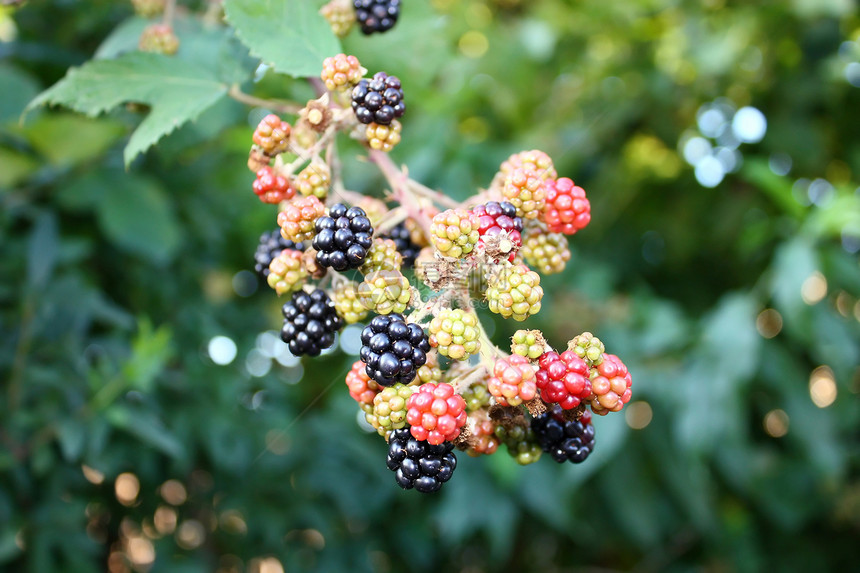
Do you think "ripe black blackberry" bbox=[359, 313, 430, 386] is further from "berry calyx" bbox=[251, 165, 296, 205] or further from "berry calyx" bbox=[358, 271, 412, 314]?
"berry calyx" bbox=[251, 165, 296, 205]

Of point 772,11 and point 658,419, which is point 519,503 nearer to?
point 658,419

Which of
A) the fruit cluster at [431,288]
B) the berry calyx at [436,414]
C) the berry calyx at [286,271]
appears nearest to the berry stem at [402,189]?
the fruit cluster at [431,288]

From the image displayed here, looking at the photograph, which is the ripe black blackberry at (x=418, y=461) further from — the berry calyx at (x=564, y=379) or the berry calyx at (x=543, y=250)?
the berry calyx at (x=543, y=250)

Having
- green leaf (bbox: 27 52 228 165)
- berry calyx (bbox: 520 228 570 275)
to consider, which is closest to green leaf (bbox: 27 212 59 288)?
green leaf (bbox: 27 52 228 165)

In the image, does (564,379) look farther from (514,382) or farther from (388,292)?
(388,292)

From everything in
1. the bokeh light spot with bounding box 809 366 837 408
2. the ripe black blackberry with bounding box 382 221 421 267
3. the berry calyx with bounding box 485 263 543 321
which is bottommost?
the bokeh light spot with bounding box 809 366 837 408

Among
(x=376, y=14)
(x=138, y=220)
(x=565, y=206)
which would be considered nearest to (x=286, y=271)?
(x=565, y=206)

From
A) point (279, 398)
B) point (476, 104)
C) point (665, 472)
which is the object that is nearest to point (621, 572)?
point (665, 472)
